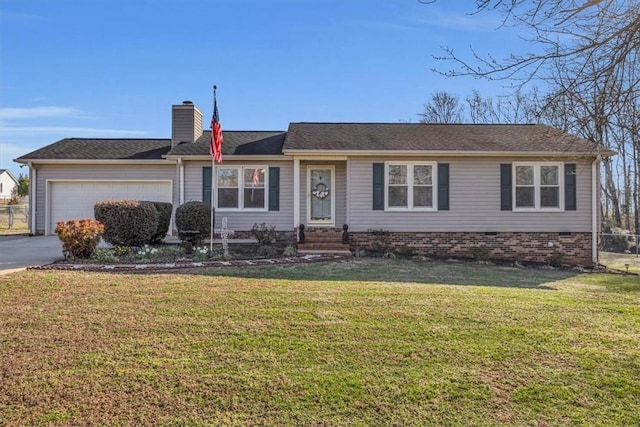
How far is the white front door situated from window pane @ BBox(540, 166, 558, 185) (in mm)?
6136

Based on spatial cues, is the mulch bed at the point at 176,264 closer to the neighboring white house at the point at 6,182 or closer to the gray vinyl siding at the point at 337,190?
the gray vinyl siding at the point at 337,190

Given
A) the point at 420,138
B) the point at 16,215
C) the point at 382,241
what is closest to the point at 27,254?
the point at 382,241

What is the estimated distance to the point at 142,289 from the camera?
630 cm

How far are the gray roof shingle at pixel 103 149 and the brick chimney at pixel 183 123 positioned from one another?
89 centimetres

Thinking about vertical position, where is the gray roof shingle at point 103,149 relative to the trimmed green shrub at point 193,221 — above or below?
above

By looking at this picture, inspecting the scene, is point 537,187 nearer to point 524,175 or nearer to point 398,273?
point 524,175

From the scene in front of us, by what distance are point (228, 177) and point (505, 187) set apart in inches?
326

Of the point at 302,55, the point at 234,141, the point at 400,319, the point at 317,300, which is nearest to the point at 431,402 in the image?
the point at 400,319

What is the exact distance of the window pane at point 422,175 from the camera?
12758mm

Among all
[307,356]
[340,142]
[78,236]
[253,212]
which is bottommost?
[307,356]

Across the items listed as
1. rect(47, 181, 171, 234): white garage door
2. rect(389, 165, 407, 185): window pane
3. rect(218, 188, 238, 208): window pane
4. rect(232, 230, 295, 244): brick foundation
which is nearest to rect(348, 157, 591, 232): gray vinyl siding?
rect(389, 165, 407, 185): window pane

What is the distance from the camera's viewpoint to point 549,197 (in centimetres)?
1278

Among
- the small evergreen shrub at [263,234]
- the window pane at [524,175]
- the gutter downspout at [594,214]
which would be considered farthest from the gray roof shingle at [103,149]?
the gutter downspout at [594,214]

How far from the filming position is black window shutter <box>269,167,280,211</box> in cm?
1345
